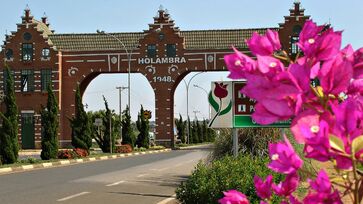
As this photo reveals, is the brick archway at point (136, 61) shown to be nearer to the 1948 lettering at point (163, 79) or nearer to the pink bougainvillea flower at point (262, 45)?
the 1948 lettering at point (163, 79)

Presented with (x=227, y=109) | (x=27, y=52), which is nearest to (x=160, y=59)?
(x=27, y=52)

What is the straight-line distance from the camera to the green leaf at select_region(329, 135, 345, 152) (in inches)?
60.8

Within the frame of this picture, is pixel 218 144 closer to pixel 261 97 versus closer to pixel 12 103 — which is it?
pixel 261 97

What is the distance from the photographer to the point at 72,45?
197ft

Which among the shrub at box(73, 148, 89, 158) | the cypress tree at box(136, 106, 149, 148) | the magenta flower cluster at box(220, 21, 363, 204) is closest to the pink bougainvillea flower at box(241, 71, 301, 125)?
the magenta flower cluster at box(220, 21, 363, 204)

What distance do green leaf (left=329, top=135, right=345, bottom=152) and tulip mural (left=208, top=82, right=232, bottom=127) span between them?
37.9 ft

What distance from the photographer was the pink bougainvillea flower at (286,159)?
1771mm

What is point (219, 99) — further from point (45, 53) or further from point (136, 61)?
point (45, 53)

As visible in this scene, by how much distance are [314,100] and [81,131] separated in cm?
3955

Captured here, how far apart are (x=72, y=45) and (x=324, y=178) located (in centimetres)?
5961

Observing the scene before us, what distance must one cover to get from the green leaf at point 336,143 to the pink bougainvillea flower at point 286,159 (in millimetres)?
228

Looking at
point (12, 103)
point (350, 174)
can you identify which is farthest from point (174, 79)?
point (350, 174)

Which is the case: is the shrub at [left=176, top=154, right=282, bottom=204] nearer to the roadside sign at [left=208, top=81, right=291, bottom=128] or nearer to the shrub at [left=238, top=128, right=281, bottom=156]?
the roadside sign at [left=208, top=81, right=291, bottom=128]

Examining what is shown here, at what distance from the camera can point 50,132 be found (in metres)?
33.2
